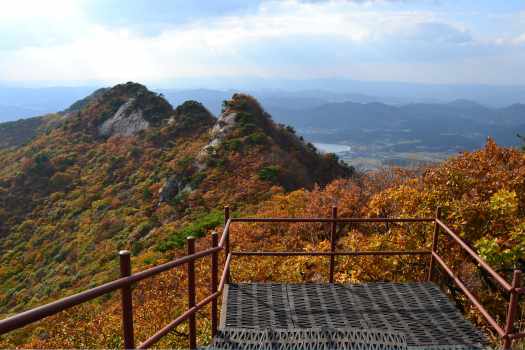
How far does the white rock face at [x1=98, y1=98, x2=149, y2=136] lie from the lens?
55938 mm

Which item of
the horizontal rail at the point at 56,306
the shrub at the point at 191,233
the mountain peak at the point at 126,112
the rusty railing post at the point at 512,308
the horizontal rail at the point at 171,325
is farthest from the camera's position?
the mountain peak at the point at 126,112

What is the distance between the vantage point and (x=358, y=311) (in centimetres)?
625

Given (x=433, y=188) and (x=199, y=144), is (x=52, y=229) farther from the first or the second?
(x=433, y=188)

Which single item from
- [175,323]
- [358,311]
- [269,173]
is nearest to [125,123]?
[269,173]

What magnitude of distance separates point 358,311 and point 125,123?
55.8 m

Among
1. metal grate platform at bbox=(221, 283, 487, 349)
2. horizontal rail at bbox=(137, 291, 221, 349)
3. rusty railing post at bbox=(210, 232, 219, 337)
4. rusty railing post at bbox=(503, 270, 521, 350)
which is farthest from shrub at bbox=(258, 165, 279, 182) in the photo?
rusty railing post at bbox=(503, 270, 521, 350)

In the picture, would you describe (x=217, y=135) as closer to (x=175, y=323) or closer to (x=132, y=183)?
(x=132, y=183)

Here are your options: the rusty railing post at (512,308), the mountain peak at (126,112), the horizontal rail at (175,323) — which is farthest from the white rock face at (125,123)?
the rusty railing post at (512,308)

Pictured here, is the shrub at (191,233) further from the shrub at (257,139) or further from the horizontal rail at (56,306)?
the horizontal rail at (56,306)

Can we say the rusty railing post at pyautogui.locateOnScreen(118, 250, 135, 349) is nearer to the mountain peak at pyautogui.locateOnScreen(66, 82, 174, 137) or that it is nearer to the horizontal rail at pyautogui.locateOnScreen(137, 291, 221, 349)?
the horizontal rail at pyautogui.locateOnScreen(137, 291, 221, 349)

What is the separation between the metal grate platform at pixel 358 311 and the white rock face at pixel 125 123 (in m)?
50.9

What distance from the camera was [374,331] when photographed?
5520 millimetres

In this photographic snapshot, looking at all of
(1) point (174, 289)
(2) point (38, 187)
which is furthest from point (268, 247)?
(2) point (38, 187)

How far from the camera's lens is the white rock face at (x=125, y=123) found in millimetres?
55938
